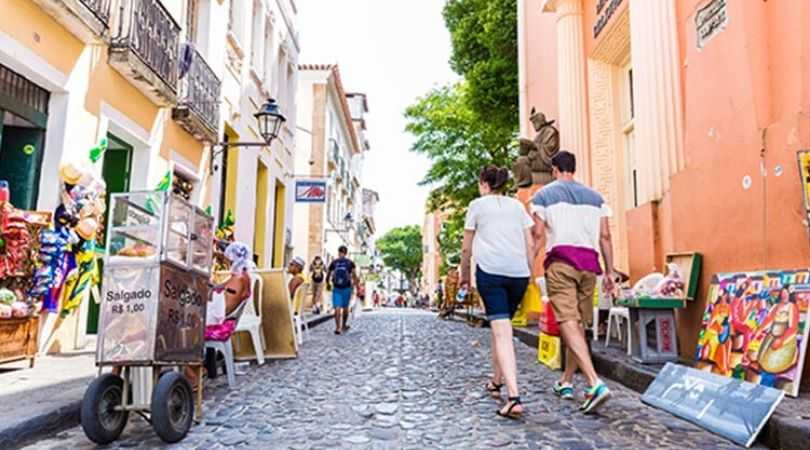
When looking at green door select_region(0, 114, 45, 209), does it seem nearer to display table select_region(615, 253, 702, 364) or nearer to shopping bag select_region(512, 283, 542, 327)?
display table select_region(615, 253, 702, 364)

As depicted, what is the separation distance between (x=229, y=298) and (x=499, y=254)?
2.50 meters

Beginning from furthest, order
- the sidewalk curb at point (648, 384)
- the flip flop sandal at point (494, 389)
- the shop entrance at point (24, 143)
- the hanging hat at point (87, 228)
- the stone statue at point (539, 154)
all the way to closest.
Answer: the stone statue at point (539, 154), the hanging hat at point (87, 228), the shop entrance at point (24, 143), the flip flop sandal at point (494, 389), the sidewalk curb at point (648, 384)

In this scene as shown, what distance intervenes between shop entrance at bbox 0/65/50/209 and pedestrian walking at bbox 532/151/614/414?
519cm

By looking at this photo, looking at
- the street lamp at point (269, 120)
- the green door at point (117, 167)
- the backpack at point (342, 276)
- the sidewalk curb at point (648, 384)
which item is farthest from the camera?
the backpack at point (342, 276)

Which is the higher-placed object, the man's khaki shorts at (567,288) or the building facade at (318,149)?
the building facade at (318,149)

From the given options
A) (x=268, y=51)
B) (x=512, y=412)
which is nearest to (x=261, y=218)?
(x=268, y=51)

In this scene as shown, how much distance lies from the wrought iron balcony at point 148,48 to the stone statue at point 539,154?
6821 millimetres

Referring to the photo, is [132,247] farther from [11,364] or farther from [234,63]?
[234,63]

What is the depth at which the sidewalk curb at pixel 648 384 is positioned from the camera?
3318 millimetres

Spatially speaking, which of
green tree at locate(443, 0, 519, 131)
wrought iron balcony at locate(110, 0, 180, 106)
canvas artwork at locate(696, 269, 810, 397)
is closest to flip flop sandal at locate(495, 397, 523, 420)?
canvas artwork at locate(696, 269, 810, 397)

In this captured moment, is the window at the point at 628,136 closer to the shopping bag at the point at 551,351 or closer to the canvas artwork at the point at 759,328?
the shopping bag at the point at 551,351

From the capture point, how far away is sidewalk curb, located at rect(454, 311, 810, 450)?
3.32 meters

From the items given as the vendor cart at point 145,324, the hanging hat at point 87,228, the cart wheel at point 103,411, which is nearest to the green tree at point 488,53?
the hanging hat at point 87,228

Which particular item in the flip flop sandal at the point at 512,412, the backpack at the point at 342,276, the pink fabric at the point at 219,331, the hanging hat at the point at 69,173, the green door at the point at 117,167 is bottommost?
the flip flop sandal at the point at 512,412
